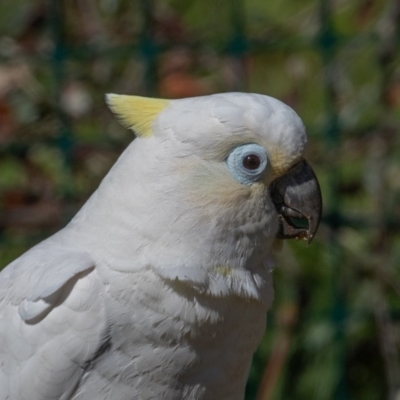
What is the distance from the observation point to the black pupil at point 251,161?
1.32m

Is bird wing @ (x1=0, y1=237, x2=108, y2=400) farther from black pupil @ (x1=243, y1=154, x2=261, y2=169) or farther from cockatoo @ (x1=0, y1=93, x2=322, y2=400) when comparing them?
black pupil @ (x1=243, y1=154, x2=261, y2=169)

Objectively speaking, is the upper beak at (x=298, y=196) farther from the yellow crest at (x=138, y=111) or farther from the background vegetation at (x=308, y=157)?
the background vegetation at (x=308, y=157)

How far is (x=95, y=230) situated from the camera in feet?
4.49

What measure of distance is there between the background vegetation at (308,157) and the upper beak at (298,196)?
3.38ft

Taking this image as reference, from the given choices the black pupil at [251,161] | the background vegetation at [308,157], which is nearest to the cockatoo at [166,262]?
the black pupil at [251,161]

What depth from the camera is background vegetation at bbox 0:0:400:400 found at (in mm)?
2416

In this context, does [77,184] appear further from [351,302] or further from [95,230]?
[95,230]

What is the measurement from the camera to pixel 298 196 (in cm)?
138

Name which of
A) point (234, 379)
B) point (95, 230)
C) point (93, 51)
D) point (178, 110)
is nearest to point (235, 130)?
point (178, 110)

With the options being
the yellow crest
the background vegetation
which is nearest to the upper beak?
the yellow crest

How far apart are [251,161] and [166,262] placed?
200mm

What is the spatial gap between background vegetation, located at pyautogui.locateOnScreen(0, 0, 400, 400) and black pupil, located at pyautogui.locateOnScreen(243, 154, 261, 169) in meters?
1.10

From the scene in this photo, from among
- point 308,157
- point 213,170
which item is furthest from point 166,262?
point 308,157

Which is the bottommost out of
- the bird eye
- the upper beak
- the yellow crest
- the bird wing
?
the bird wing
